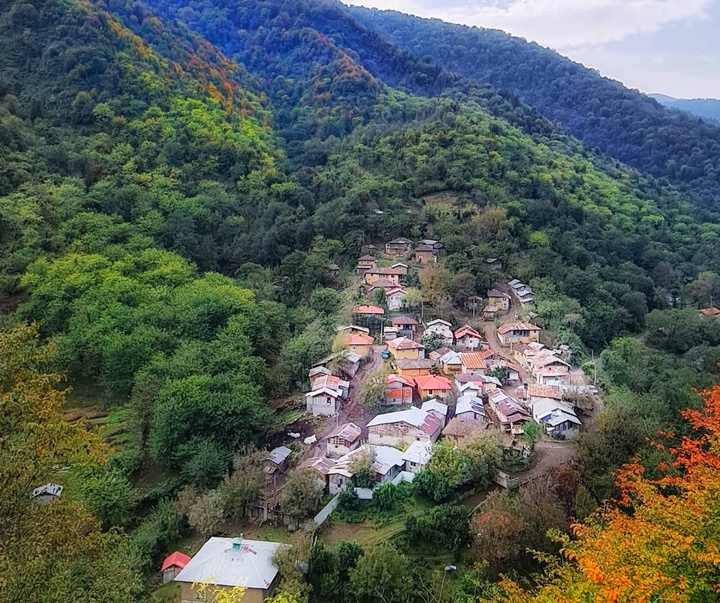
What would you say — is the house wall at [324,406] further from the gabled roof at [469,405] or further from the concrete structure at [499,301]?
the concrete structure at [499,301]

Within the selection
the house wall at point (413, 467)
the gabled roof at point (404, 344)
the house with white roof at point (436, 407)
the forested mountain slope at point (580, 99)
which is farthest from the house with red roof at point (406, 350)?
the forested mountain slope at point (580, 99)

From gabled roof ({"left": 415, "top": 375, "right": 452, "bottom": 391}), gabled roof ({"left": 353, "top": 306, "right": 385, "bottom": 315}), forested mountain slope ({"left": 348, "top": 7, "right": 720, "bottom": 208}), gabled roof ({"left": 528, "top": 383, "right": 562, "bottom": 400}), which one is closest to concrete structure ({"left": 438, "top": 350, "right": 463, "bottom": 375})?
gabled roof ({"left": 415, "top": 375, "right": 452, "bottom": 391})

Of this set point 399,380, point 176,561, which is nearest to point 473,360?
point 399,380

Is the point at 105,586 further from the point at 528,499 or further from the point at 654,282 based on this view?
the point at 654,282

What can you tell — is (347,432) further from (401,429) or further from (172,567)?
(172,567)

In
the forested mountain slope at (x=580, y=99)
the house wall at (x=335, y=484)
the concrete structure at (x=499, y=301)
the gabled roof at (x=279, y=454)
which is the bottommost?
the gabled roof at (x=279, y=454)
